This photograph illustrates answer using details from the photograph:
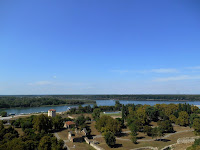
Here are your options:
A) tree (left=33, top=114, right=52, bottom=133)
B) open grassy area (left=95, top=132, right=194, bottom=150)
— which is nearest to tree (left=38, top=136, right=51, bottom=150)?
open grassy area (left=95, top=132, right=194, bottom=150)

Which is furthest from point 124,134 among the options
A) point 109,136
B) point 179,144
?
point 179,144

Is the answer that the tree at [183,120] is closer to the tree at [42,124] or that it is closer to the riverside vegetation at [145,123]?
the riverside vegetation at [145,123]

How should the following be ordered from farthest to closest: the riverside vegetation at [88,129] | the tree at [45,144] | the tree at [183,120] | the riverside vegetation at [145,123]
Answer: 1. the tree at [183,120]
2. the riverside vegetation at [145,123]
3. the riverside vegetation at [88,129]
4. the tree at [45,144]

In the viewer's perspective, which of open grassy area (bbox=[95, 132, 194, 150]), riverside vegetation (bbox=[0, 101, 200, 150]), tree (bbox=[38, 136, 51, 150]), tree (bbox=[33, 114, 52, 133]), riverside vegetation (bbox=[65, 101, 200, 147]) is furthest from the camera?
tree (bbox=[33, 114, 52, 133])

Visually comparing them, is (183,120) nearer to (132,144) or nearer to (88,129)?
(132,144)

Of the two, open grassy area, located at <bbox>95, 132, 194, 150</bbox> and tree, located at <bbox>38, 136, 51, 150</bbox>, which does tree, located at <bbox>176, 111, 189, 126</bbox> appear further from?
tree, located at <bbox>38, 136, 51, 150</bbox>

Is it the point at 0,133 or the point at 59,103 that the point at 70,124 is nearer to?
the point at 0,133

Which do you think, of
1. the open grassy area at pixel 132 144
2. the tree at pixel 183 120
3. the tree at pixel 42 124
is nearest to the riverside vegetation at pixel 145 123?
the tree at pixel 183 120

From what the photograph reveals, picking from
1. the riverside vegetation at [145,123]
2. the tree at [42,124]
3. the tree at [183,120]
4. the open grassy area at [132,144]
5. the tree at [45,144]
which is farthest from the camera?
the tree at [183,120]

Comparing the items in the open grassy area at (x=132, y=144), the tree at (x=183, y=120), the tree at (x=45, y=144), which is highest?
the tree at (x=45, y=144)

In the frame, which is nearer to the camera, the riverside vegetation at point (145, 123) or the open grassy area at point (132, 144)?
the open grassy area at point (132, 144)

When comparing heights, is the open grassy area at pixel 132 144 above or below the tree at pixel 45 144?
below
